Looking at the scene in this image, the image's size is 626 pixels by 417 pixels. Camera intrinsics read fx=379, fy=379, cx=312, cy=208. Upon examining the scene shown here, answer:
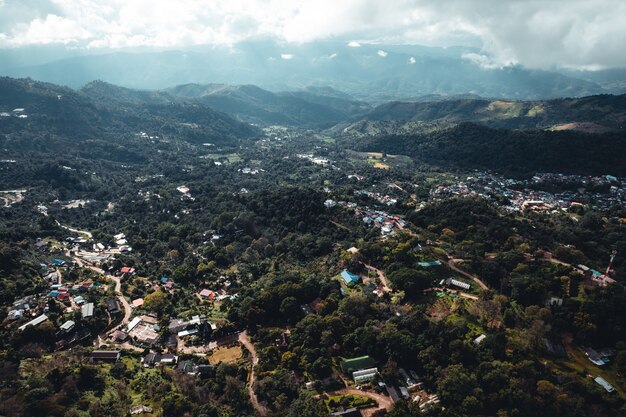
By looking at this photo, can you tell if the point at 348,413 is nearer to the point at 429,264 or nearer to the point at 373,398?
the point at 373,398

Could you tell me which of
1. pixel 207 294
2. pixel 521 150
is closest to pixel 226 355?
pixel 207 294

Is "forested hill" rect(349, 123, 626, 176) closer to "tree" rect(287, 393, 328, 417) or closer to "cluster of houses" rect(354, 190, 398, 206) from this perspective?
"cluster of houses" rect(354, 190, 398, 206)

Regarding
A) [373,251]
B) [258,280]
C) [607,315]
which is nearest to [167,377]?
[258,280]

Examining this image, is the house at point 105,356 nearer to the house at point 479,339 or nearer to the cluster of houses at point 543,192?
the house at point 479,339

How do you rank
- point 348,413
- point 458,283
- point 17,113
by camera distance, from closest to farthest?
1. point 348,413
2. point 458,283
3. point 17,113

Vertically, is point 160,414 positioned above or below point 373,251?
below

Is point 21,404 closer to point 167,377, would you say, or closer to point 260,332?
point 167,377
